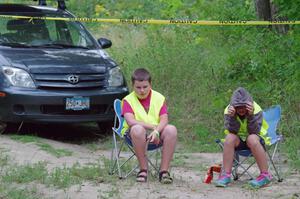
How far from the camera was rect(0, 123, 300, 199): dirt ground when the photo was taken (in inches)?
253

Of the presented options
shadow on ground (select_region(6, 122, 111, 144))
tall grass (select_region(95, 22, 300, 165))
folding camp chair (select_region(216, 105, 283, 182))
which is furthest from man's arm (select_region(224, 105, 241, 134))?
shadow on ground (select_region(6, 122, 111, 144))

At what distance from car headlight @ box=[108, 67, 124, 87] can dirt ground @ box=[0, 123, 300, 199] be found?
1.03 m

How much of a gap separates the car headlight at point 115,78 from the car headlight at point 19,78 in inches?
43.8

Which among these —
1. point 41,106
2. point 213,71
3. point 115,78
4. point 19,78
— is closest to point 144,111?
point 41,106

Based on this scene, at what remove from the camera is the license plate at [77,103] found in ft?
30.0

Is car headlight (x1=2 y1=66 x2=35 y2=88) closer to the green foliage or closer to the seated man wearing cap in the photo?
the green foliage

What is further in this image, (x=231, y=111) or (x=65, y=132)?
(x=65, y=132)

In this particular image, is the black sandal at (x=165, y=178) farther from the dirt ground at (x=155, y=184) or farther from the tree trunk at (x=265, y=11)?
the tree trunk at (x=265, y=11)

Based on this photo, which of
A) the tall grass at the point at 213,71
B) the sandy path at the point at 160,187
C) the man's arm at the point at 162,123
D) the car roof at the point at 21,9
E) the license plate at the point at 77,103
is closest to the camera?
the sandy path at the point at 160,187

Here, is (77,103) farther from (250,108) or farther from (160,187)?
(250,108)

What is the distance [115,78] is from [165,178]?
3139 mm

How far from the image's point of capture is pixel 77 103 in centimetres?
921

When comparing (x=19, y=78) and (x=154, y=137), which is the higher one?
(x=19, y=78)

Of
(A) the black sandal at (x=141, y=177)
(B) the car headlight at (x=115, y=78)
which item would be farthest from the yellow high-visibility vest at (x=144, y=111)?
(B) the car headlight at (x=115, y=78)
